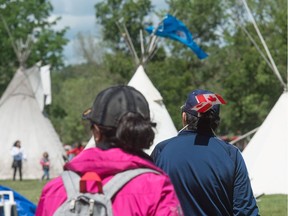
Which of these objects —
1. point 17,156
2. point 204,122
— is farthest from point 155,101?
point 204,122

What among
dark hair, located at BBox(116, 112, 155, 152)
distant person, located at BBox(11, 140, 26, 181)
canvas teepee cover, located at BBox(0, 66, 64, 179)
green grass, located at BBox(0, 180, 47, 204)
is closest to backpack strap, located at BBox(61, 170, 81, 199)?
dark hair, located at BBox(116, 112, 155, 152)

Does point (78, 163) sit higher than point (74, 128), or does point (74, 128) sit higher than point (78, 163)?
point (78, 163)

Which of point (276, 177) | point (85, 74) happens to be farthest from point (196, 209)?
point (85, 74)

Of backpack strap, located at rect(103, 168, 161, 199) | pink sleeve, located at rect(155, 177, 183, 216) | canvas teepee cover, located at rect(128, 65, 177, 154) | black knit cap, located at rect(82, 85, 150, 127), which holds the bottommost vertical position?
canvas teepee cover, located at rect(128, 65, 177, 154)

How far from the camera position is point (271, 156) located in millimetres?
18578

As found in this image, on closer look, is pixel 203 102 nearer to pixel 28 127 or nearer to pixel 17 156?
pixel 17 156

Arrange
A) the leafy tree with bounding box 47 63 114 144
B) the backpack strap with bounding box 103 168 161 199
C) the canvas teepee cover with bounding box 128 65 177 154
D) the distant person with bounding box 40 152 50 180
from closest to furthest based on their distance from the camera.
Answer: the backpack strap with bounding box 103 168 161 199 → the canvas teepee cover with bounding box 128 65 177 154 → the distant person with bounding box 40 152 50 180 → the leafy tree with bounding box 47 63 114 144

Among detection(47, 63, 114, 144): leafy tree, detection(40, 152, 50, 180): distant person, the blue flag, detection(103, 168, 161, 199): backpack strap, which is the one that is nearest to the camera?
detection(103, 168, 161, 199): backpack strap

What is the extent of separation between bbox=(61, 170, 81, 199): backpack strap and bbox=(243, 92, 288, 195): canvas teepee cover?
49.5 feet

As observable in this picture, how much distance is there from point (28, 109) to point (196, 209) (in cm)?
2702

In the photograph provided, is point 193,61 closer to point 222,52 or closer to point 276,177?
point 222,52

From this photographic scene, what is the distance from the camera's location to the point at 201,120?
505cm

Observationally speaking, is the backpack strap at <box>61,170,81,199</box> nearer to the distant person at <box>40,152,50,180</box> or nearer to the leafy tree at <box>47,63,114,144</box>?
the distant person at <box>40,152,50,180</box>

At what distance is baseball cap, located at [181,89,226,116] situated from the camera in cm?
495
